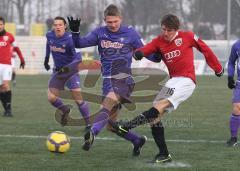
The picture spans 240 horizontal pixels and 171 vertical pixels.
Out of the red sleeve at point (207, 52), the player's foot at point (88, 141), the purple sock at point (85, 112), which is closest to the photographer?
the player's foot at point (88, 141)

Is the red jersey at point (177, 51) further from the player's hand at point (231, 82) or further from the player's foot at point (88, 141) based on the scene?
the player's hand at point (231, 82)

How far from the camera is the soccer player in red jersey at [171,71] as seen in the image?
7.84 meters

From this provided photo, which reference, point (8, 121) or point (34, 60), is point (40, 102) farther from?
point (34, 60)

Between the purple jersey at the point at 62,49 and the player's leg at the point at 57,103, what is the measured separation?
0.54 m

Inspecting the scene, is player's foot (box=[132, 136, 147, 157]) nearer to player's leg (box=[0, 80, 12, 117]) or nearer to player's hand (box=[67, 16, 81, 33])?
player's hand (box=[67, 16, 81, 33])

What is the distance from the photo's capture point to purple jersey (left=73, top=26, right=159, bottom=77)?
880 cm

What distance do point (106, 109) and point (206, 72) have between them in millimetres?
26707

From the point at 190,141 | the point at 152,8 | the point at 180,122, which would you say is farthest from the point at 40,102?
the point at 152,8

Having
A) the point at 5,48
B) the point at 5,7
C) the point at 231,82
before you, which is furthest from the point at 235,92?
the point at 5,7

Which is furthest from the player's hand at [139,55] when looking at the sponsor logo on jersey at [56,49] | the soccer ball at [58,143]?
the sponsor logo on jersey at [56,49]

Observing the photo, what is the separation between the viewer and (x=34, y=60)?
38.1 m

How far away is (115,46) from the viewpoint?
8805mm

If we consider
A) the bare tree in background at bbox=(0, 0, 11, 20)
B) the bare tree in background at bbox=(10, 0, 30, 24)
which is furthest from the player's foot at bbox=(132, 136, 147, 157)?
the bare tree in background at bbox=(0, 0, 11, 20)

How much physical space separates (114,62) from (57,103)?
3.33m
